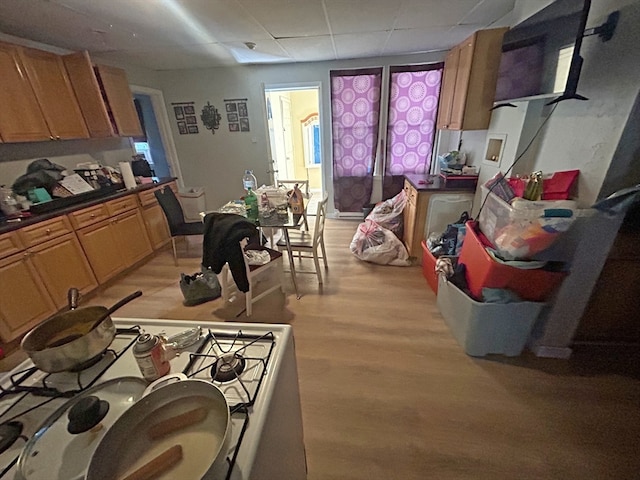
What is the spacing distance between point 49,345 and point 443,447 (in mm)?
1662

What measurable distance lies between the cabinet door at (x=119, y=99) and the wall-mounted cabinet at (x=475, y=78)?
12.2ft

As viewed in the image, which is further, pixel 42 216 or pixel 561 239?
pixel 42 216

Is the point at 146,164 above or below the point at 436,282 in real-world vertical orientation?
above

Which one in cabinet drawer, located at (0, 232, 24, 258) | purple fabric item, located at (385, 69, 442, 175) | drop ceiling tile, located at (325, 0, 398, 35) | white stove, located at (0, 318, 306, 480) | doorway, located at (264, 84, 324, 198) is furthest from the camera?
doorway, located at (264, 84, 324, 198)

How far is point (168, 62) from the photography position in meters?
3.48

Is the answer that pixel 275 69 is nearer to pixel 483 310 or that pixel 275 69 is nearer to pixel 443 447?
pixel 483 310

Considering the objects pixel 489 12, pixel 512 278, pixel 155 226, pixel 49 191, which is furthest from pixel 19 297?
pixel 489 12

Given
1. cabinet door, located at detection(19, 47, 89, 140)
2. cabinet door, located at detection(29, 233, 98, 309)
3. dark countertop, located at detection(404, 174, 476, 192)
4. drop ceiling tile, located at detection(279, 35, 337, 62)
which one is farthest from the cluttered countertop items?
dark countertop, located at detection(404, 174, 476, 192)

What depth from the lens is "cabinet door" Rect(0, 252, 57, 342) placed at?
1937 mm

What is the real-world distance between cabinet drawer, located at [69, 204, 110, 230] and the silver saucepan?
7.17 feet

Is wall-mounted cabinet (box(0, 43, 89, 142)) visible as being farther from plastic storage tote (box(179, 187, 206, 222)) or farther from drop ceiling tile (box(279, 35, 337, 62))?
drop ceiling tile (box(279, 35, 337, 62))

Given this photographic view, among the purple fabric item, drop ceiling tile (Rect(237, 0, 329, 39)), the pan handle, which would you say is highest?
drop ceiling tile (Rect(237, 0, 329, 39))

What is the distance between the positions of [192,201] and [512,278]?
4259 mm

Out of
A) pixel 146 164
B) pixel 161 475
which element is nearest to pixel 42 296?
pixel 146 164
